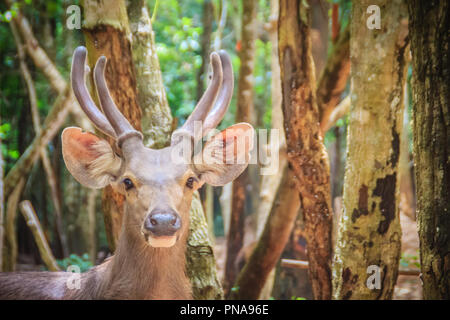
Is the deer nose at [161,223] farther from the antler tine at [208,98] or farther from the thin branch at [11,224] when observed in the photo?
the thin branch at [11,224]

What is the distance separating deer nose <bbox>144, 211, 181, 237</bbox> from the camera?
2.56 metres

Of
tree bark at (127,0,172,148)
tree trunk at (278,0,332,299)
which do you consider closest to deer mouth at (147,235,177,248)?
tree bark at (127,0,172,148)

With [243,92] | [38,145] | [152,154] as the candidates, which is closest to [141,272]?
[152,154]

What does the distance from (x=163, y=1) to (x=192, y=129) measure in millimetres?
6717

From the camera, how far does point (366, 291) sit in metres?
3.48

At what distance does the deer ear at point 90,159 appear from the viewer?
299 centimetres

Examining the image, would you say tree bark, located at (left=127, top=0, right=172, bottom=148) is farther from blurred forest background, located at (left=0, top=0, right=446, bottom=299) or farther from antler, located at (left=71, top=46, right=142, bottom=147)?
antler, located at (left=71, top=46, right=142, bottom=147)

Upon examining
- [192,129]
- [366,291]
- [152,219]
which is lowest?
[366,291]

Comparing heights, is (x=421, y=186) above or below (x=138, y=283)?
above

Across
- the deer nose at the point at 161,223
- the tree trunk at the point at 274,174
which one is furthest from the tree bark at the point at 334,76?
the deer nose at the point at 161,223

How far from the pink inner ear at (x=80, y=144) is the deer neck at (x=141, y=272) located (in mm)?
494

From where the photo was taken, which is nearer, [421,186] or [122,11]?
[421,186]

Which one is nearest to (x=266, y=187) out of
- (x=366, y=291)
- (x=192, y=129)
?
(x=366, y=291)
